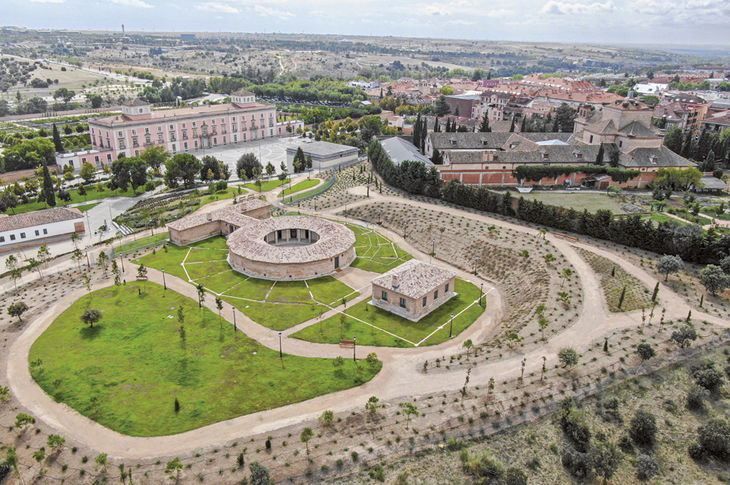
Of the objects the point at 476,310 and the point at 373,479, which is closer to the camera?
the point at 373,479

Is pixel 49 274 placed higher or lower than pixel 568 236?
lower

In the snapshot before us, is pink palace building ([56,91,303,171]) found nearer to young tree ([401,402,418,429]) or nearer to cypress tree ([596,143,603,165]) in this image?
cypress tree ([596,143,603,165])

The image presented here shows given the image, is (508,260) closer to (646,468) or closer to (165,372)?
(646,468)

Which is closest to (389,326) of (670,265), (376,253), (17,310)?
(376,253)

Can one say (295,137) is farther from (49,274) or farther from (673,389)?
(673,389)

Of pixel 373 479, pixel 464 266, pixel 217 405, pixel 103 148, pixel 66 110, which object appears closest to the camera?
pixel 373 479

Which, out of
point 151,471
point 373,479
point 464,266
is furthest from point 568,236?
point 151,471

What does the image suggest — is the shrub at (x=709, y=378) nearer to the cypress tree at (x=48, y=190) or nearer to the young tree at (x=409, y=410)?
the young tree at (x=409, y=410)

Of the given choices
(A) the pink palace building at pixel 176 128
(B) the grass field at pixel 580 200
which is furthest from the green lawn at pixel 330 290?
(A) the pink palace building at pixel 176 128
